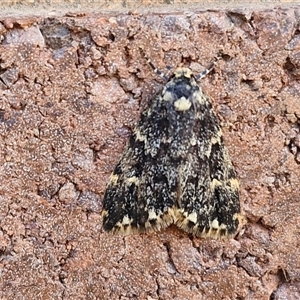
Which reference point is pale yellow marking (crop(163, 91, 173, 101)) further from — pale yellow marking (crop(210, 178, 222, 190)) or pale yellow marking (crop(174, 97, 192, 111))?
pale yellow marking (crop(210, 178, 222, 190))

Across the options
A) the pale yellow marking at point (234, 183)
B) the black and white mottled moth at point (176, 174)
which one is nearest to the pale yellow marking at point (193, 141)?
the black and white mottled moth at point (176, 174)

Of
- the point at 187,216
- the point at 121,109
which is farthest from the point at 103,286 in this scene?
the point at 121,109

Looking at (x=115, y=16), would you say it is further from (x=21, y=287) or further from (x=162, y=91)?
(x=21, y=287)

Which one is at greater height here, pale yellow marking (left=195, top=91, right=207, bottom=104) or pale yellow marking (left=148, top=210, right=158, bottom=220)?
pale yellow marking (left=195, top=91, right=207, bottom=104)

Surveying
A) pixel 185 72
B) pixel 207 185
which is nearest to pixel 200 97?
pixel 185 72

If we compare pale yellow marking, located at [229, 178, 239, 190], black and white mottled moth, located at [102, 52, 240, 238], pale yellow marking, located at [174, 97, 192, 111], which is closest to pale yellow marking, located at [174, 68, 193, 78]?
black and white mottled moth, located at [102, 52, 240, 238]

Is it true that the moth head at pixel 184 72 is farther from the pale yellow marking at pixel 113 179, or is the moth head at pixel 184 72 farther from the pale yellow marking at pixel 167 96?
the pale yellow marking at pixel 113 179
